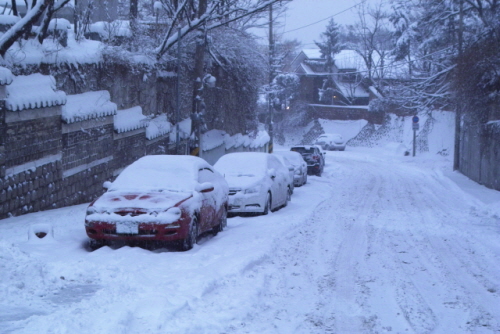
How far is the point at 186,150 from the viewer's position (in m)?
25.9

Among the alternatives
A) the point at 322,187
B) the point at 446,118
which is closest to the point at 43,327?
the point at 322,187

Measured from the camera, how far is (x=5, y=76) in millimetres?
10945

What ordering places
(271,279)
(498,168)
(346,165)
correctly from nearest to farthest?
(271,279) < (498,168) < (346,165)

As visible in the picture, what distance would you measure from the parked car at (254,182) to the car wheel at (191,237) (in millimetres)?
4317

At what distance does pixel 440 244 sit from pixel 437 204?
287 inches

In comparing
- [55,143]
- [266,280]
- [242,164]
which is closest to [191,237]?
[266,280]

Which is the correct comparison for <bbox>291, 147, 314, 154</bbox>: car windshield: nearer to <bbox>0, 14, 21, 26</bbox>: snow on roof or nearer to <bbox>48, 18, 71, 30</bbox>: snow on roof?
<bbox>48, 18, 71, 30</bbox>: snow on roof

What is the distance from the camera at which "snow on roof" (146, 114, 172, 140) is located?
2082 cm

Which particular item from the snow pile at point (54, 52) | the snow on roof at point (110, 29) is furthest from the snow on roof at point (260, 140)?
the snow pile at point (54, 52)

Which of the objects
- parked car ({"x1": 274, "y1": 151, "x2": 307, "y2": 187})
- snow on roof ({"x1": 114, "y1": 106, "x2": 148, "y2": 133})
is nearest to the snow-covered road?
snow on roof ({"x1": 114, "y1": 106, "x2": 148, "y2": 133})

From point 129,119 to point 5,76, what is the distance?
7.74 metres

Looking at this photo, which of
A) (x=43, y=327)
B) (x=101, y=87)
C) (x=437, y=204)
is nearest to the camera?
(x=43, y=327)

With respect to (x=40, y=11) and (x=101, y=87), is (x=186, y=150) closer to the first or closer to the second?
(x=101, y=87)

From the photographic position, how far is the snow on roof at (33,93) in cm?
1142
